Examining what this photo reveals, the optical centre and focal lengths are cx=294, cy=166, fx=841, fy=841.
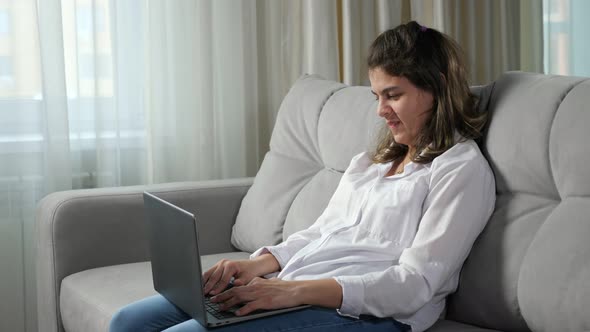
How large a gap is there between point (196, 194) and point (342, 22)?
36.2 inches

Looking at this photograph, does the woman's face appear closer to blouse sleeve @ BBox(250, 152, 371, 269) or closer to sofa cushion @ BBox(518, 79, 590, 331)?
blouse sleeve @ BBox(250, 152, 371, 269)

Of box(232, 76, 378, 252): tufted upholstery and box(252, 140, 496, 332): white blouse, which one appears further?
box(232, 76, 378, 252): tufted upholstery

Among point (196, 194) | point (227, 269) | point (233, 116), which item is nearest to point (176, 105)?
point (233, 116)

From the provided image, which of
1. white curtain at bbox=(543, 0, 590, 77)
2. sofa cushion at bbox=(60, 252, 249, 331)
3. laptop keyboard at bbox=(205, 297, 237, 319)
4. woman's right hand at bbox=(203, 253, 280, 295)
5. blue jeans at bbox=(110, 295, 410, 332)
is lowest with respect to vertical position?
sofa cushion at bbox=(60, 252, 249, 331)

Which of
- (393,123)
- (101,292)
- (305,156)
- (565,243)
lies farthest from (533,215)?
(101,292)

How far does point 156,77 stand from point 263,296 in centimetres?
145

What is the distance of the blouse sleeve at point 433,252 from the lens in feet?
5.10

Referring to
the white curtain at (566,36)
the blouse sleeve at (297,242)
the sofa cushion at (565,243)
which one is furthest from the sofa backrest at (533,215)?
the white curtain at (566,36)

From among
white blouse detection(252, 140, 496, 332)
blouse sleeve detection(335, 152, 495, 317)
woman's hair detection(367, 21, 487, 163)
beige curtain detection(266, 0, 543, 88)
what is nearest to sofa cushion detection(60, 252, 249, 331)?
white blouse detection(252, 140, 496, 332)

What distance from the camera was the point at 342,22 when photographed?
304cm

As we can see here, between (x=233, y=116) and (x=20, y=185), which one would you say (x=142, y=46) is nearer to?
(x=233, y=116)

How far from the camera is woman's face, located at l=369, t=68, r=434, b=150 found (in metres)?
1.74

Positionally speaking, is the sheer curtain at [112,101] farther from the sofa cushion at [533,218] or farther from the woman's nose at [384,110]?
the sofa cushion at [533,218]

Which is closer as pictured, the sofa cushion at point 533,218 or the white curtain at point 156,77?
the sofa cushion at point 533,218
